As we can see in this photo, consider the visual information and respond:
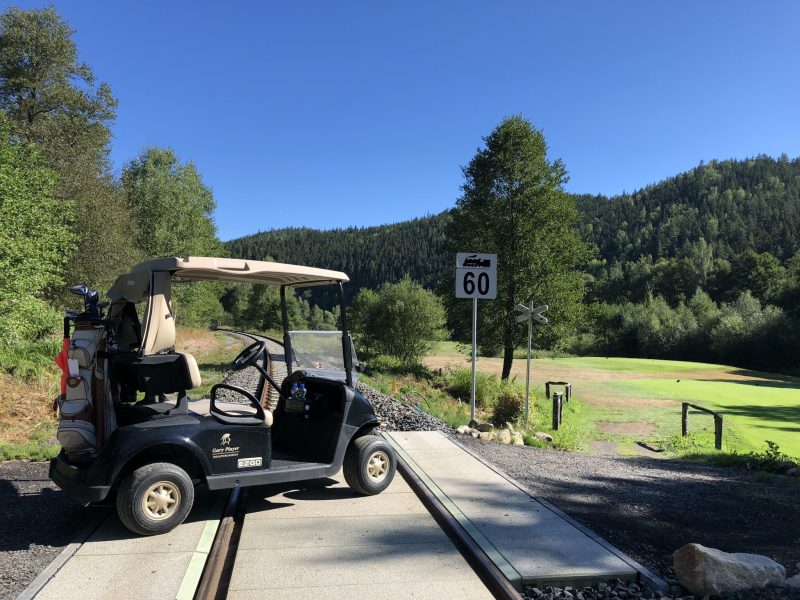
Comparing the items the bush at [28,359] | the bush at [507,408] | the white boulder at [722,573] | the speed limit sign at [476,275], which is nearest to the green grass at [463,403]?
the bush at [507,408]

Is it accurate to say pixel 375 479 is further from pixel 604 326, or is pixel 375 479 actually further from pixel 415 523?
pixel 604 326

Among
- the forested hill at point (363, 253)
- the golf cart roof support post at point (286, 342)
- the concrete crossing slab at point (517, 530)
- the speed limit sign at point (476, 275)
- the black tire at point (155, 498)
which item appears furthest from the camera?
the forested hill at point (363, 253)

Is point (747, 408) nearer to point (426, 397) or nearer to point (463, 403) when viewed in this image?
point (463, 403)

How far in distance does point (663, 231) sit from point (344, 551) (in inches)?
6565

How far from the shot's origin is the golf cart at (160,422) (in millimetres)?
4441

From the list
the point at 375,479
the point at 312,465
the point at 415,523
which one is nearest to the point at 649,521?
the point at 415,523

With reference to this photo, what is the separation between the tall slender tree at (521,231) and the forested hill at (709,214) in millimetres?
96964

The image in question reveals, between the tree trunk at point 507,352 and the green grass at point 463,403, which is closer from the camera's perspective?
the green grass at point 463,403

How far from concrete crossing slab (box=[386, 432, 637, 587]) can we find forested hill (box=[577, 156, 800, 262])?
→ 117 meters

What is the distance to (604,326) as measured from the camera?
8581 centimetres

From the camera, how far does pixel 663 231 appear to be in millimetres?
151125

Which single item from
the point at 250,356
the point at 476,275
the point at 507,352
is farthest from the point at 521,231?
the point at 250,356

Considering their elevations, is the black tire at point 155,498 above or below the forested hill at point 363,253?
below

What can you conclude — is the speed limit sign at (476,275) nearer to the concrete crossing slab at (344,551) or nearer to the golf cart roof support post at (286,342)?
the golf cart roof support post at (286,342)
